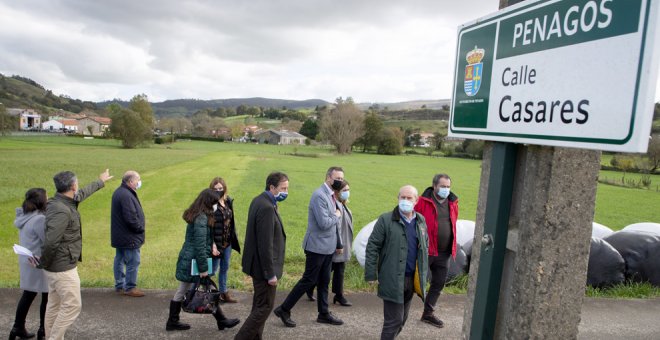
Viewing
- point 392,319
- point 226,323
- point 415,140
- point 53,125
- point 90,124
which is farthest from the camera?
point 53,125

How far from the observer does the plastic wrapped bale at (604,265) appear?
746cm

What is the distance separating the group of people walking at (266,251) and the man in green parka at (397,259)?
0.01 meters

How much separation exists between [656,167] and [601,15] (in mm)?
68691

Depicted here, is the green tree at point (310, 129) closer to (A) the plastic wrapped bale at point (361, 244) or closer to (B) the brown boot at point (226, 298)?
(A) the plastic wrapped bale at point (361, 244)

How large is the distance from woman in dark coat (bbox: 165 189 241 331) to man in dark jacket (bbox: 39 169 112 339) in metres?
1.11

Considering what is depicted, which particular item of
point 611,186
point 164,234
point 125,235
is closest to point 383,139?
point 611,186

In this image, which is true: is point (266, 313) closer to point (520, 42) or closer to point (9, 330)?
point (9, 330)

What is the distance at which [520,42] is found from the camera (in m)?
1.96

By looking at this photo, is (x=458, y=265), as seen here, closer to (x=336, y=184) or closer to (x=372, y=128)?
(x=336, y=184)

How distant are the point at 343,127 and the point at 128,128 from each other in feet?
132

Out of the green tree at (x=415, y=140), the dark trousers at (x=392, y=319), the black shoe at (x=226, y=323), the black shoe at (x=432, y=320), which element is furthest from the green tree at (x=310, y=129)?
the dark trousers at (x=392, y=319)

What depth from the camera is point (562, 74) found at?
1.72 meters

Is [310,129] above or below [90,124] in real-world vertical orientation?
above

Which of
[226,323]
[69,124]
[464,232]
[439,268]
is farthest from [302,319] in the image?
[69,124]
